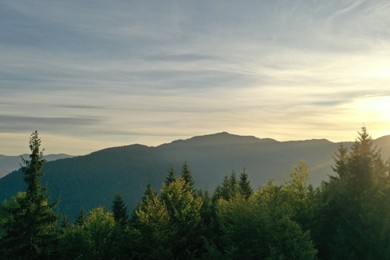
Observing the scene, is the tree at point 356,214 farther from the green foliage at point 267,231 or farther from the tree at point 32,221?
the tree at point 32,221

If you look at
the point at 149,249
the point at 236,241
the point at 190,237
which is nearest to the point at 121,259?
the point at 149,249

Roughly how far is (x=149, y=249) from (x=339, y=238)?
1701cm

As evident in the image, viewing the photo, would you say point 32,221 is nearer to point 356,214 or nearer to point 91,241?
point 91,241

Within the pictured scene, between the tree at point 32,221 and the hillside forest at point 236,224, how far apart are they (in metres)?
0.09

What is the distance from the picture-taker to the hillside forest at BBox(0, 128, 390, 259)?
121ft

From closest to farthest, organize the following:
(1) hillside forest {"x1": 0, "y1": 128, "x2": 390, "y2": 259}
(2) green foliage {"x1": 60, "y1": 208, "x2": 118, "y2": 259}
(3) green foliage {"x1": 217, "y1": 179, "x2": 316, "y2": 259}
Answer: (3) green foliage {"x1": 217, "y1": 179, "x2": 316, "y2": 259} → (1) hillside forest {"x1": 0, "y1": 128, "x2": 390, "y2": 259} → (2) green foliage {"x1": 60, "y1": 208, "x2": 118, "y2": 259}

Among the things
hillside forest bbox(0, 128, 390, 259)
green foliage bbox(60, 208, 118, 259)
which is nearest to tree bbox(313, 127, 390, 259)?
hillside forest bbox(0, 128, 390, 259)

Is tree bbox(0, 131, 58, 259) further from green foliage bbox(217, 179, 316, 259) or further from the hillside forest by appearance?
green foliage bbox(217, 179, 316, 259)

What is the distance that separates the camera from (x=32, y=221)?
41.5 metres

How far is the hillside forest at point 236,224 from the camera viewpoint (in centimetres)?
3694

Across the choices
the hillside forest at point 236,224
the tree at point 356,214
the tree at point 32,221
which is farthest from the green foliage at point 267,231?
the tree at point 32,221

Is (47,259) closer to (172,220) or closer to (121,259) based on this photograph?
(121,259)

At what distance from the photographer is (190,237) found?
44438 mm

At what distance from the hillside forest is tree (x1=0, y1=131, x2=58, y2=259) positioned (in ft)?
0.29
